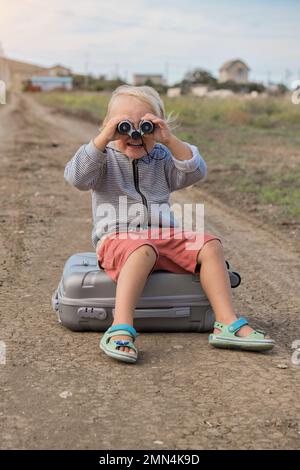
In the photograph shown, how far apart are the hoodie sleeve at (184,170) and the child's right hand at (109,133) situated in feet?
1.16

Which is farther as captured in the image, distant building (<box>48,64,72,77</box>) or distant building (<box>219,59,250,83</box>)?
distant building (<box>48,64,72,77</box>)

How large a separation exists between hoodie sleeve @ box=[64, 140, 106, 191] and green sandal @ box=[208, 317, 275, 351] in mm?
953

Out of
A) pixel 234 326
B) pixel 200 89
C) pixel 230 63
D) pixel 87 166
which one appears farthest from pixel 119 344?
pixel 230 63

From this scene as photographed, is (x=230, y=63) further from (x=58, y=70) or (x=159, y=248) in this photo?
(x=159, y=248)

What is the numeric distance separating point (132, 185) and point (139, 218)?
0.19 meters

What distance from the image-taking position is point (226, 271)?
3.61 m

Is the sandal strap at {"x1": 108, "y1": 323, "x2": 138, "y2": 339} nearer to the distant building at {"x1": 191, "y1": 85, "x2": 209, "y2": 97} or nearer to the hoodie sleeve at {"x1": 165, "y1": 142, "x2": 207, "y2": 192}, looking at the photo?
the hoodie sleeve at {"x1": 165, "y1": 142, "x2": 207, "y2": 192}

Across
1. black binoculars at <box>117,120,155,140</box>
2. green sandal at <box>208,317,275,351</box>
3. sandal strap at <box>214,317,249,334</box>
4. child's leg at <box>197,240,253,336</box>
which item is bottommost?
green sandal at <box>208,317,275,351</box>

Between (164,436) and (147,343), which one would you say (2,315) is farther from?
(164,436)

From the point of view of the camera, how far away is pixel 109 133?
360 centimetres

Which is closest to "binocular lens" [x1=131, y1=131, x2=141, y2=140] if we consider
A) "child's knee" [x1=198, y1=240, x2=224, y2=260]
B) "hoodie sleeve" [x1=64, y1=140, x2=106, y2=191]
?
"hoodie sleeve" [x1=64, y1=140, x2=106, y2=191]

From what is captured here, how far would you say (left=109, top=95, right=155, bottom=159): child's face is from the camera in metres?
3.76

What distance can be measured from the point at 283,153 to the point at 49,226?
24.9 feet

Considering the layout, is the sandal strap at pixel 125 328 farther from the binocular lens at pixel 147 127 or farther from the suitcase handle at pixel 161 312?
the binocular lens at pixel 147 127
